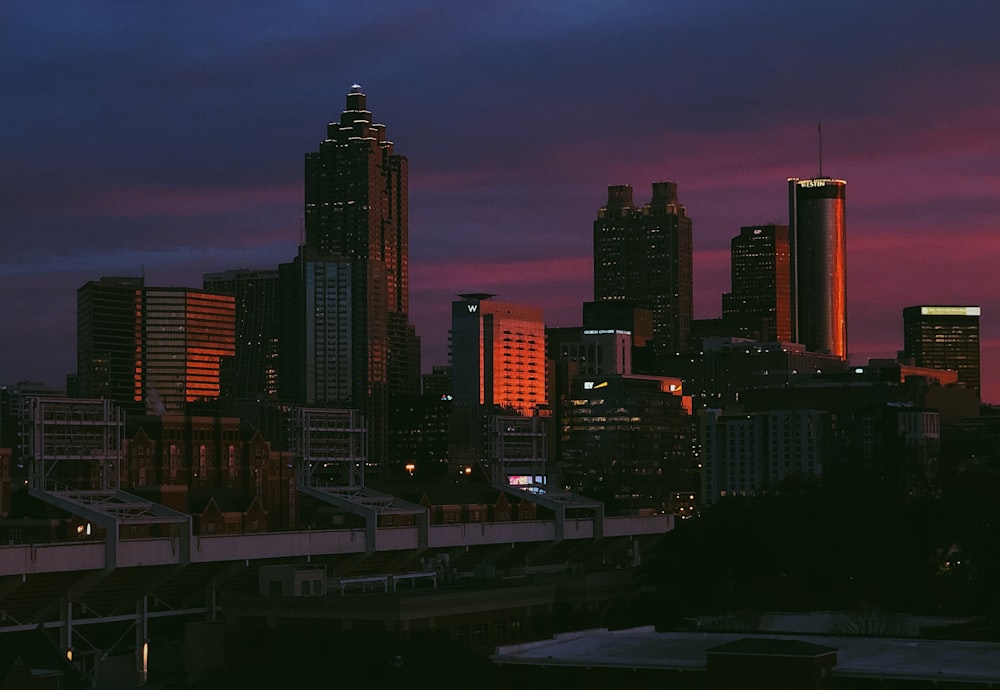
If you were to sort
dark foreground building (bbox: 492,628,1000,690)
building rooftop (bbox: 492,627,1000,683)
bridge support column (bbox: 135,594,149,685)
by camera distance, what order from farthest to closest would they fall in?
bridge support column (bbox: 135,594,149,685) < building rooftop (bbox: 492,627,1000,683) < dark foreground building (bbox: 492,628,1000,690)

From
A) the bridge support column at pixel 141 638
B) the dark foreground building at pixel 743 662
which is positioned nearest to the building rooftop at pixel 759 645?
the dark foreground building at pixel 743 662

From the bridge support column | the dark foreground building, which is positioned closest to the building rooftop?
the dark foreground building

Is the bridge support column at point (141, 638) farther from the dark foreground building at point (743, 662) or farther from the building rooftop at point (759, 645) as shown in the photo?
the dark foreground building at point (743, 662)

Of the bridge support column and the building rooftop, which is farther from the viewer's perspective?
the bridge support column

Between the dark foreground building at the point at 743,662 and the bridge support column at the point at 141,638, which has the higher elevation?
the dark foreground building at the point at 743,662

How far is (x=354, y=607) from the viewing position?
98.5m

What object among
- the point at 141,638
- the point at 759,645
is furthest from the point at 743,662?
the point at 141,638

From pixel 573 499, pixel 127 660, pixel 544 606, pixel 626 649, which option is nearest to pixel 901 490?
pixel 573 499

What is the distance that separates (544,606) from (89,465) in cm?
7179

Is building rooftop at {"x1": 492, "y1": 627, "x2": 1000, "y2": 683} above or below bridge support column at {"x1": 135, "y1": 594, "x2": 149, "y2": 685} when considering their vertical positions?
above

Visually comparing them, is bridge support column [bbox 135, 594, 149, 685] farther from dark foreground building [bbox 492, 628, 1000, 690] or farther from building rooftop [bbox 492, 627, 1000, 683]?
dark foreground building [bbox 492, 628, 1000, 690]

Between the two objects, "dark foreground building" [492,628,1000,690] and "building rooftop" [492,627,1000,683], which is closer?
"dark foreground building" [492,628,1000,690]

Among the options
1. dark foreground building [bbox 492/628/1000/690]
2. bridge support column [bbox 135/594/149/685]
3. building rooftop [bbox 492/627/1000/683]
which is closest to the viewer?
dark foreground building [bbox 492/628/1000/690]

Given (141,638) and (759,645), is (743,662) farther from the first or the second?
(141,638)
